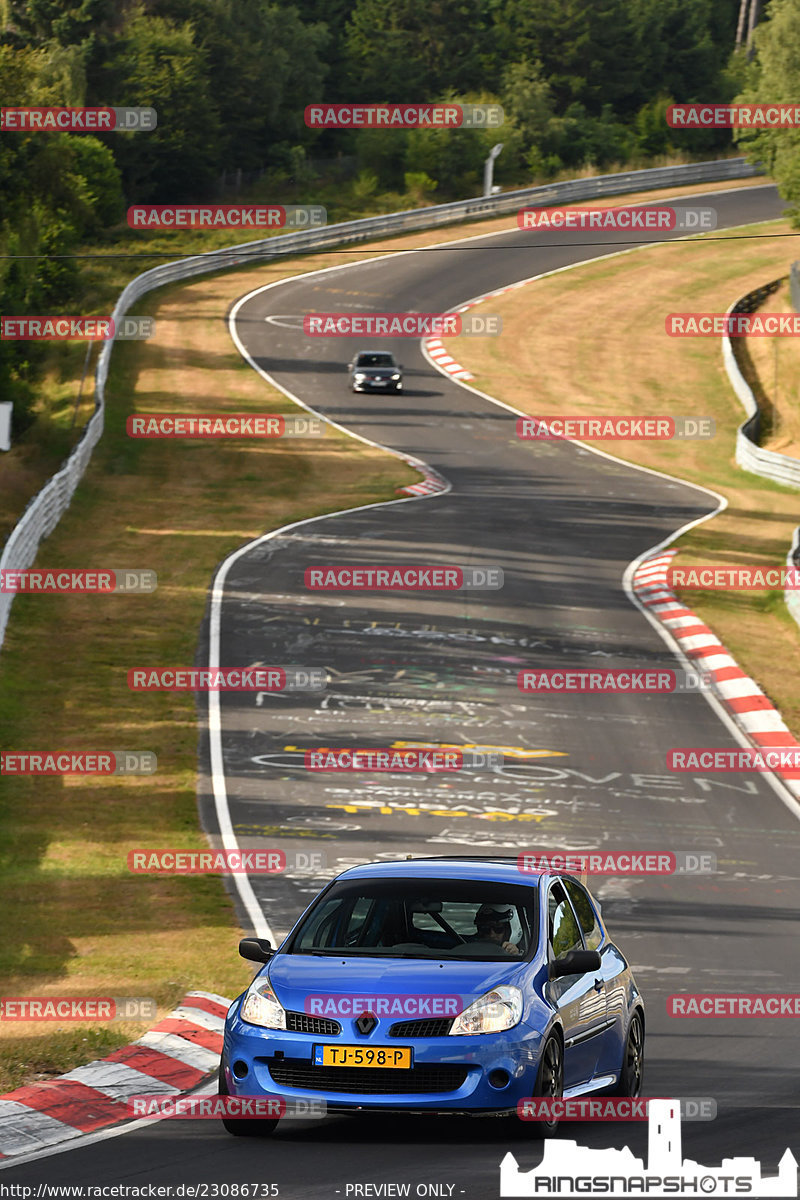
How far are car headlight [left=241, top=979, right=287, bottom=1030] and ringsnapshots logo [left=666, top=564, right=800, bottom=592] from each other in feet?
78.7

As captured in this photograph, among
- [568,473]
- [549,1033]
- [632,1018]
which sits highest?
[549,1033]

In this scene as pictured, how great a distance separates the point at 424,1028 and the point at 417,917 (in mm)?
1219

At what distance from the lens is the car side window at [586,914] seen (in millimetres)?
10305

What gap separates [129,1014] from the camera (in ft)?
40.7

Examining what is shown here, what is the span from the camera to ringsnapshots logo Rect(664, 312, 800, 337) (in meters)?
60.2

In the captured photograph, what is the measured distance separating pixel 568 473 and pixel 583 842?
2657cm

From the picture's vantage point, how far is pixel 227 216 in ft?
266

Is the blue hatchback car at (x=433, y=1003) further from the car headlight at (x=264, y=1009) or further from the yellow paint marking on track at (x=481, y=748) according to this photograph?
the yellow paint marking on track at (x=481, y=748)

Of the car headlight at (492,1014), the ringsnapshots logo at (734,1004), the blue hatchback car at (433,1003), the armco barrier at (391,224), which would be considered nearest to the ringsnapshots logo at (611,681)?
the ringsnapshots logo at (734,1004)

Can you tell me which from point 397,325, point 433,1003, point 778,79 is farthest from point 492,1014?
point 778,79

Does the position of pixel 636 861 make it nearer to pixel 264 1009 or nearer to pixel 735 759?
pixel 735 759

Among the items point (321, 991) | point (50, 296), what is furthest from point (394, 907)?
point (50, 296)

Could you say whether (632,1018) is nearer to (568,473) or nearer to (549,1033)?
(549,1033)

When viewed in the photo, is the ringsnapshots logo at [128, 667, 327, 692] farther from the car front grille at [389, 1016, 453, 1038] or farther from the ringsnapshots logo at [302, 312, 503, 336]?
the ringsnapshots logo at [302, 312, 503, 336]
